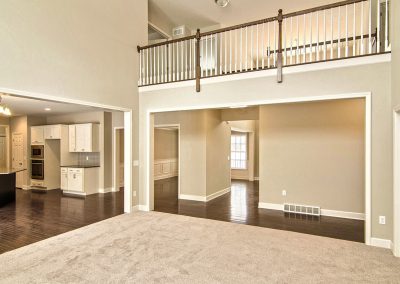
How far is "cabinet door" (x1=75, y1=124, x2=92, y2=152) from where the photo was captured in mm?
7677

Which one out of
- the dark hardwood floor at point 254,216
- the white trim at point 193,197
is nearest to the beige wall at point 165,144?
the dark hardwood floor at point 254,216

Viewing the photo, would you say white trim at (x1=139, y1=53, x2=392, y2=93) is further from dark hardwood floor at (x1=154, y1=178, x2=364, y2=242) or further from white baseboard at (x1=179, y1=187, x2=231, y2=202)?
white baseboard at (x1=179, y1=187, x2=231, y2=202)

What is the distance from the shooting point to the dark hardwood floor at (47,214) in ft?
13.6

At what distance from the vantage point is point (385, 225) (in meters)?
3.63

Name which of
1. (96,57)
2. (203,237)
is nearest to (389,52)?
(203,237)

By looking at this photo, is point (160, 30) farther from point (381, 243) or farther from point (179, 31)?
point (381, 243)

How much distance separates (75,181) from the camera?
7.49m

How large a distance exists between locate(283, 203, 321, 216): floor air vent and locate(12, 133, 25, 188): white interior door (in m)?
8.65

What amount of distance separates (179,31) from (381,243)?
23.1 ft

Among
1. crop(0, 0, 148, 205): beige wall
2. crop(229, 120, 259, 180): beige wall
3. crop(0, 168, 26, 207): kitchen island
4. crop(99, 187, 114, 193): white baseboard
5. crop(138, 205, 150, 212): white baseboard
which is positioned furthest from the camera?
crop(229, 120, 259, 180): beige wall

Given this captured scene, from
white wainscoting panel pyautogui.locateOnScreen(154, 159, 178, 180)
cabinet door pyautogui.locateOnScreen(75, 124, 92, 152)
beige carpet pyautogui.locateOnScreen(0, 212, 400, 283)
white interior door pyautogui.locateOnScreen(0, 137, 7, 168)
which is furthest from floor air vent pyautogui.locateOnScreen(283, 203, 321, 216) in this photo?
white interior door pyautogui.locateOnScreen(0, 137, 7, 168)

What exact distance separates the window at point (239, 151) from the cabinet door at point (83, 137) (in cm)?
614

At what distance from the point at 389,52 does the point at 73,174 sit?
8139 millimetres

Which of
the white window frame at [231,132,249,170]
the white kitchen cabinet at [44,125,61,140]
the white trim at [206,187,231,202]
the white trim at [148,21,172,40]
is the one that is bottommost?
the white trim at [206,187,231,202]
